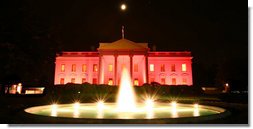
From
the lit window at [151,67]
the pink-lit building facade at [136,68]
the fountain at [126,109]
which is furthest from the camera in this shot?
the lit window at [151,67]

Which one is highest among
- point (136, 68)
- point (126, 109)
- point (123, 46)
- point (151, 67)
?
point (123, 46)

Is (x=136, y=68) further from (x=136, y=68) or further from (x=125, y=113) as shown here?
(x=125, y=113)

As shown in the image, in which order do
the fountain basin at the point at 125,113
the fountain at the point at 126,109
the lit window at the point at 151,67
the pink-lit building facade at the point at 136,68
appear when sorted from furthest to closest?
the lit window at the point at 151,67, the pink-lit building facade at the point at 136,68, the fountain at the point at 126,109, the fountain basin at the point at 125,113

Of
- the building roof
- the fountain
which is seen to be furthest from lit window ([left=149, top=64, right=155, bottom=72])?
the fountain

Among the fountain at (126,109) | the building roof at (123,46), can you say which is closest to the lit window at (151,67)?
the building roof at (123,46)

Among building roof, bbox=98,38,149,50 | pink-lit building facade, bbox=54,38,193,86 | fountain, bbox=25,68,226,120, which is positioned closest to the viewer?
fountain, bbox=25,68,226,120

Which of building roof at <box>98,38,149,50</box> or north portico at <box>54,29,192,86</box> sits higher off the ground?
building roof at <box>98,38,149,50</box>

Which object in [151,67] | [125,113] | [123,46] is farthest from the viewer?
[151,67]

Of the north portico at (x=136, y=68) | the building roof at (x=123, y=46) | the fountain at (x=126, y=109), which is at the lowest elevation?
the fountain at (x=126, y=109)

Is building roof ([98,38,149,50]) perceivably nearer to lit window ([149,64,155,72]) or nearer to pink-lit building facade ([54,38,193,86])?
pink-lit building facade ([54,38,193,86])

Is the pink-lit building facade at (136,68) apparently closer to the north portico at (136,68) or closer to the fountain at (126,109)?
the north portico at (136,68)

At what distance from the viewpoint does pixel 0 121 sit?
30.7 feet

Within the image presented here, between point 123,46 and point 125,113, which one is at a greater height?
point 123,46

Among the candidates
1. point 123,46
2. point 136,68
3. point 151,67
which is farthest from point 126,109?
point 151,67
